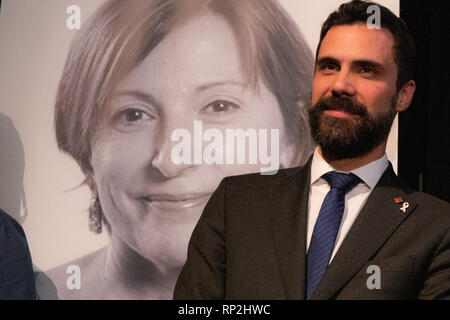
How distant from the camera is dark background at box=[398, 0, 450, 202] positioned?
307cm

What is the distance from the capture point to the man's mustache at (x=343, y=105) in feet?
7.33

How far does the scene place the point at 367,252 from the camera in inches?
81.7

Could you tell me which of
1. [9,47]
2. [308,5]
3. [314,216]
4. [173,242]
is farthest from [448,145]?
[9,47]

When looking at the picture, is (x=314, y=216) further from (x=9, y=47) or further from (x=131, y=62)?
(x=9, y=47)

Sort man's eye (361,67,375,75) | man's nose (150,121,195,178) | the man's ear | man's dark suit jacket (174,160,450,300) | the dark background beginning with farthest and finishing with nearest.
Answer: the dark background, man's nose (150,121,195,178), the man's ear, man's eye (361,67,375,75), man's dark suit jacket (174,160,450,300)

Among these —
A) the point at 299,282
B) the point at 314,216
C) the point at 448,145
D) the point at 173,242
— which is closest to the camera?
the point at 299,282

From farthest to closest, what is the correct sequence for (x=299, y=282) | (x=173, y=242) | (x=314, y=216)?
(x=173, y=242)
(x=314, y=216)
(x=299, y=282)

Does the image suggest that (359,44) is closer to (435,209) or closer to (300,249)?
(435,209)

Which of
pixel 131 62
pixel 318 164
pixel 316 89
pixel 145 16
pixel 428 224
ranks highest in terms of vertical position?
pixel 145 16

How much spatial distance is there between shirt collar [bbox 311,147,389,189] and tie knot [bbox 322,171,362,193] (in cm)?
2

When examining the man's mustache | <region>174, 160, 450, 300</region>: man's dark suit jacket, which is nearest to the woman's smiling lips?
<region>174, 160, 450, 300</region>: man's dark suit jacket

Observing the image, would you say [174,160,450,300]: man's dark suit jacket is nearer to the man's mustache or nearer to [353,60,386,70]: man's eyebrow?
the man's mustache

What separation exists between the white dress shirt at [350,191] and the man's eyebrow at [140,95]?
0.89 m

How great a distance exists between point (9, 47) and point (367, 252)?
1.91 meters
